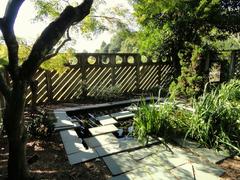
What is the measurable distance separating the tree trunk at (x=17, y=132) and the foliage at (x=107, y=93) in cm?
389

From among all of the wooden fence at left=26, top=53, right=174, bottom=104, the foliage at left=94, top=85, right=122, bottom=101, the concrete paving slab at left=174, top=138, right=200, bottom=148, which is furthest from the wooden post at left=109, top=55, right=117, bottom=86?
the concrete paving slab at left=174, top=138, right=200, bottom=148

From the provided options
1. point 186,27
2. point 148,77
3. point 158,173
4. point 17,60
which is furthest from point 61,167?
point 186,27

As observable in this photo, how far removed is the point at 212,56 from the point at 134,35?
120 inches

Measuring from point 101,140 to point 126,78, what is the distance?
3.81 metres

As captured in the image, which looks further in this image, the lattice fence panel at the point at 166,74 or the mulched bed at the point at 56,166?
the lattice fence panel at the point at 166,74

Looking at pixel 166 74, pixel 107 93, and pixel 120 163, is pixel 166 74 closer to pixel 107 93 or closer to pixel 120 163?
pixel 107 93

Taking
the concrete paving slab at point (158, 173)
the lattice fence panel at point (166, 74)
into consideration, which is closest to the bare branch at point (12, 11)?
the concrete paving slab at point (158, 173)

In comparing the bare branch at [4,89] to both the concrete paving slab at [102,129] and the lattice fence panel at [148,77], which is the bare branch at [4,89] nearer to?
the concrete paving slab at [102,129]

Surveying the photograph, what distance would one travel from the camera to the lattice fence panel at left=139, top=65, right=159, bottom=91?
704 centimetres

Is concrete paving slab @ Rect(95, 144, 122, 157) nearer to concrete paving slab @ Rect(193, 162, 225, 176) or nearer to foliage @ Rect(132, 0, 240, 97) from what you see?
concrete paving slab @ Rect(193, 162, 225, 176)

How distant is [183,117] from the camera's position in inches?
134

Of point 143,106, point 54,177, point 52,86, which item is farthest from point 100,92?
point 54,177

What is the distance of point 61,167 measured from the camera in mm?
2350

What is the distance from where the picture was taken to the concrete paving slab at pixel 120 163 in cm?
Answer: 230
